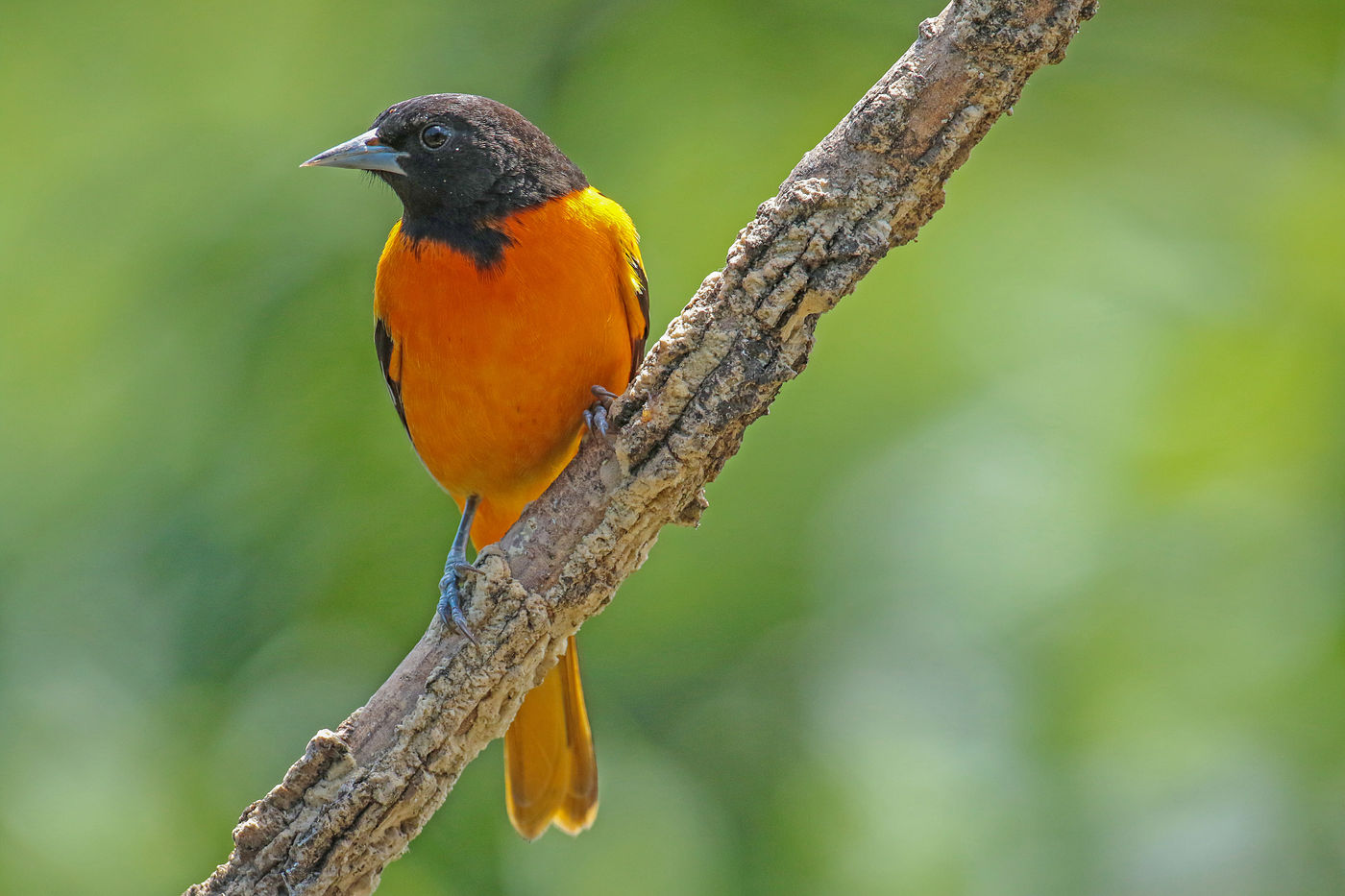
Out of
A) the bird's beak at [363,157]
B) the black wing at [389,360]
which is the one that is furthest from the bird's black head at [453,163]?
the black wing at [389,360]

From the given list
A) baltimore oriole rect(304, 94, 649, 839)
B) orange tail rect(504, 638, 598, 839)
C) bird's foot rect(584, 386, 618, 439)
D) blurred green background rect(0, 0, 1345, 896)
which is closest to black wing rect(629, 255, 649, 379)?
baltimore oriole rect(304, 94, 649, 839)

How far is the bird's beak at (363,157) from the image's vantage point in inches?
170

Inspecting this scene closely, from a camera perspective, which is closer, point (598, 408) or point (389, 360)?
point (598, 408)

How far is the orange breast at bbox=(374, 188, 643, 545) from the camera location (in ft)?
13.2

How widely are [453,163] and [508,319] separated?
68cm

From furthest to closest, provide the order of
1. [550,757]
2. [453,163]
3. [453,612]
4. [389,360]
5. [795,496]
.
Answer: [795,496] < [550,757] < [389,360] < [453,163] < [453,612]

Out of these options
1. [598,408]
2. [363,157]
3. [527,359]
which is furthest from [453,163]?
[598,408]

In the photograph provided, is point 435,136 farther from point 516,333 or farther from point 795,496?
point 795,496

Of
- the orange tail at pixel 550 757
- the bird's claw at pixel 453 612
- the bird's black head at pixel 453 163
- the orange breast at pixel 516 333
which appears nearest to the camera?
the bird's claw at pixel 453 612

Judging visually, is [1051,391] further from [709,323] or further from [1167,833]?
[709,323]

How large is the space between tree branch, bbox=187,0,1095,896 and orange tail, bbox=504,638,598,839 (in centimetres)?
86

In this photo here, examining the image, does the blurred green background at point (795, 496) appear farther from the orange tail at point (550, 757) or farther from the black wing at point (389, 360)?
the black wing at point (389, 360)

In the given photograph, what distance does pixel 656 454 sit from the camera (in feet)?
11.2

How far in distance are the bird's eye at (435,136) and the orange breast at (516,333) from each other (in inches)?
13.1
